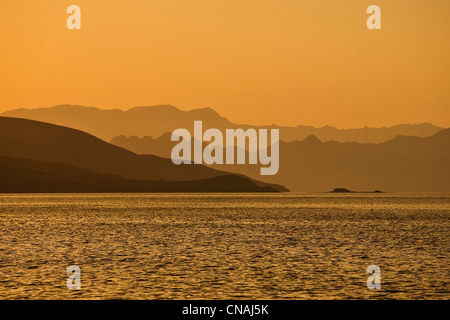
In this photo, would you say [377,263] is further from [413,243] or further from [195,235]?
[195,235]

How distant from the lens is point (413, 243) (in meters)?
90.8

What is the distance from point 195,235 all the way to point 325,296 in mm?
63056

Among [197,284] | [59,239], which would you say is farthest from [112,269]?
[59,239]

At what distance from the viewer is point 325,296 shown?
4400 cm

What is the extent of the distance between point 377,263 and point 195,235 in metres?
45.3

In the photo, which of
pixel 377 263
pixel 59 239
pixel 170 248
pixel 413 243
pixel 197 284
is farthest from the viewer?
pixel 59 239

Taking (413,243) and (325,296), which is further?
(413,243)

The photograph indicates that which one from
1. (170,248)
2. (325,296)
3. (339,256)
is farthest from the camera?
(170,248)

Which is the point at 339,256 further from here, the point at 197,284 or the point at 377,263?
the point at 197,284

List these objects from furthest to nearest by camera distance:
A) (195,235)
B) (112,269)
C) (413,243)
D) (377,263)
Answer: (195,235), (413,243), (377,263), (112,269)
